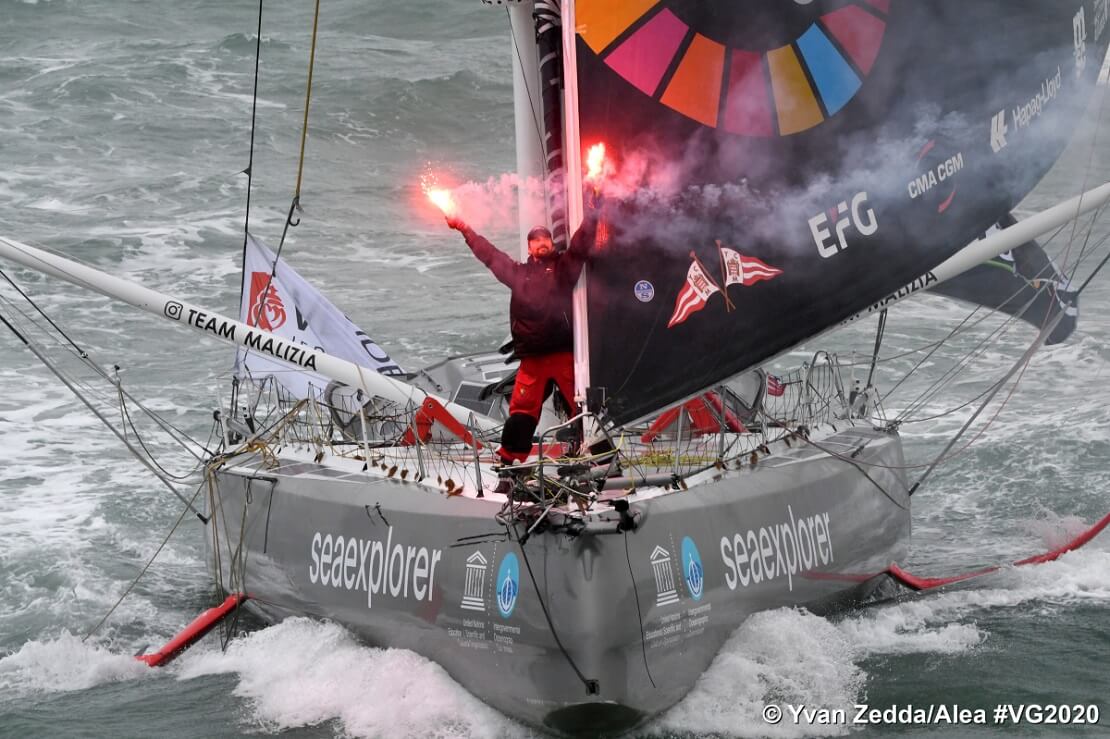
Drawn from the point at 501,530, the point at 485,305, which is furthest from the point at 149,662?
the point at 485,305

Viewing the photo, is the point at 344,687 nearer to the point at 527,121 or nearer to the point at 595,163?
the point at 595,163

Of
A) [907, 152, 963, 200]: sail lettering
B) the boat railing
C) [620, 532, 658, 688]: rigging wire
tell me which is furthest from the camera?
the boat railing

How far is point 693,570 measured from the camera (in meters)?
7.57

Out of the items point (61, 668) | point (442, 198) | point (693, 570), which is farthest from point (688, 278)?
point (61, 668)

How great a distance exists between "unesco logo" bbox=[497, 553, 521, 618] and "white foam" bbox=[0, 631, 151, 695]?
8.53 ft

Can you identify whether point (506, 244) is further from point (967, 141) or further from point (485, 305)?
point (967, 141)

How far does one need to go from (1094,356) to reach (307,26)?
20956 mm

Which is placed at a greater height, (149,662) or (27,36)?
(27,36)

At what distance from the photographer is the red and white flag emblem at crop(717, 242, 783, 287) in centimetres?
758

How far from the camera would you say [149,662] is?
8977 mm

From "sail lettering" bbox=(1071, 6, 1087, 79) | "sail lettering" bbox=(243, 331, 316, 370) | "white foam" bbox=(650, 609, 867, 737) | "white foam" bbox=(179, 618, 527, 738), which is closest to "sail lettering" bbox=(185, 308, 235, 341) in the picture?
"sail lettering" bbox=(243, 331, 316, 370)

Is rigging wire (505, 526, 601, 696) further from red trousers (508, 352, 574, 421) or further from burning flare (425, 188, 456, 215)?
burning flare (425, 188, 456, 215)

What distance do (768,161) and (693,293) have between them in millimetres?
766

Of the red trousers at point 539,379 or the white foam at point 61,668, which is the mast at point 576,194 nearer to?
the red trousers at point 539,379
